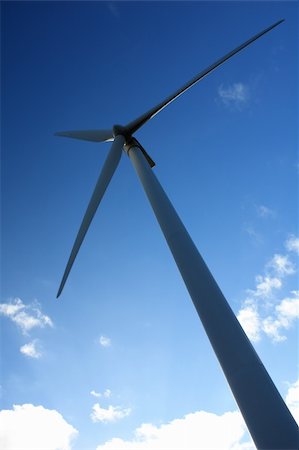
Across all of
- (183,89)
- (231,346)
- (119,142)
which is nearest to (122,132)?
(119,142)

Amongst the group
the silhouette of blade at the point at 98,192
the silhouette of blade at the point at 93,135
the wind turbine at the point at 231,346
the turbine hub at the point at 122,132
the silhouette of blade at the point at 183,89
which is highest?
the silhouette of blade at the point at 93,135

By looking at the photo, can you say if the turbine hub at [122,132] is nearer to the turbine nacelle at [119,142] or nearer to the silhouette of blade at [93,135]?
the turbine nacelle at [119,142]

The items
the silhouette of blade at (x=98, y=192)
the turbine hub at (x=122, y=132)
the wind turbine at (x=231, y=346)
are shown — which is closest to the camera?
the wind turbine at (x=231, y=346)

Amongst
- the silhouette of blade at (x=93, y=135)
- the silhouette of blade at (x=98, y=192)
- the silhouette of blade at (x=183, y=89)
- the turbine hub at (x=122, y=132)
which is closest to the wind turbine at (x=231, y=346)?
the silhouette of blade at (x=98, y=192)

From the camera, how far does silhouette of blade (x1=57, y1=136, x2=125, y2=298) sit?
44.9 ft

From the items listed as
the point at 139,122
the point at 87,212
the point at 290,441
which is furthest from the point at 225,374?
the point at 139,122

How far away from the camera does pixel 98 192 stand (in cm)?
1482

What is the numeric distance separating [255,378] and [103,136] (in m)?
17.0

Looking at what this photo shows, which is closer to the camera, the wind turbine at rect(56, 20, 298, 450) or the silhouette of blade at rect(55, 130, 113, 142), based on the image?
the wind turbine at rect(56, 20, 298, 450)

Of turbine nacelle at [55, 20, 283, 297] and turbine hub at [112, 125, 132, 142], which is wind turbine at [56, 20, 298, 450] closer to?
turbine nacelle at [55, 20, 283, 297]

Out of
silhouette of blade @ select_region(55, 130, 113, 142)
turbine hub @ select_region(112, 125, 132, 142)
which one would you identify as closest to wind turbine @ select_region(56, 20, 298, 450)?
turbine hub @ select_region(112, 125, 132, 142)

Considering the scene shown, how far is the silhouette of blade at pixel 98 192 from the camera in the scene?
1368 centimetres

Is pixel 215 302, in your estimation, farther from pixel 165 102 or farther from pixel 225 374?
pixel 165 102

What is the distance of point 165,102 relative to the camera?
17641 mm
